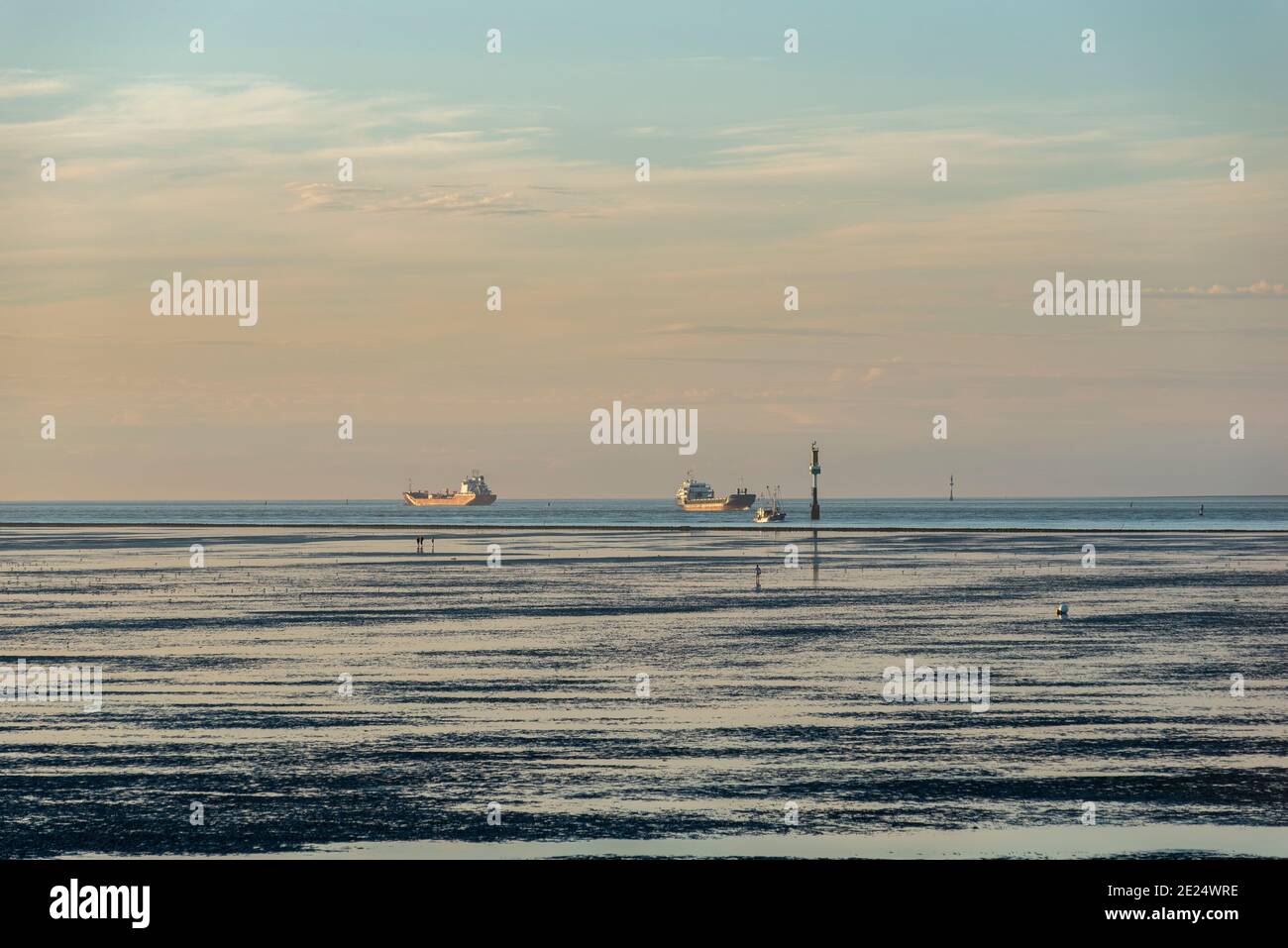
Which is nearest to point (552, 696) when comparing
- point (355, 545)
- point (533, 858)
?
point (533, 858)

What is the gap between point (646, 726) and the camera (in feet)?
99.3

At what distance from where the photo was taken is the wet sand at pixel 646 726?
2139 cm

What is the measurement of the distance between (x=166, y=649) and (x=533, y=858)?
28401mm

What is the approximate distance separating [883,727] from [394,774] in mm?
10188

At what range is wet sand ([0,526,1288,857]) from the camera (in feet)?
70.2

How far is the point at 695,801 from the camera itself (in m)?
23.2
